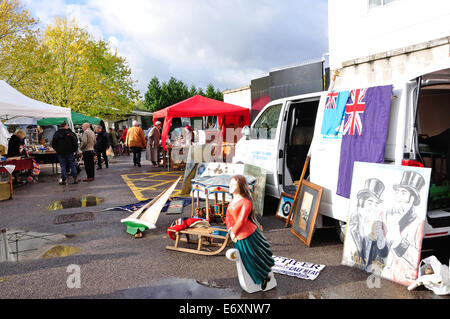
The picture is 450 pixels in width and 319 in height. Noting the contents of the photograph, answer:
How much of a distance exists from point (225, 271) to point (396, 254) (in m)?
1.94

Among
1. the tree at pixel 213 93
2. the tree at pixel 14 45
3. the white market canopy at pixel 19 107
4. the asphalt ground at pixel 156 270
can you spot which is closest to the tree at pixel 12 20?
the tree at pixel 14 45

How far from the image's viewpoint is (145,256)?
467 cm

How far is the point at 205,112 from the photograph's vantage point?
13.0 metres

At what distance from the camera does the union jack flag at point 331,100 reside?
4.79m

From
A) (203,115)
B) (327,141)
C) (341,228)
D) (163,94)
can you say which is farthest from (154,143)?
(163,94)

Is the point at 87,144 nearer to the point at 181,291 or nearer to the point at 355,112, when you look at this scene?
the point at 181,291

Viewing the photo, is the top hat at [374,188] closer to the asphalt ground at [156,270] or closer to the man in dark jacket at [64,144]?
the asphalt ground at [156,270]

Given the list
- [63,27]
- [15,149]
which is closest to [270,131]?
[15,149]

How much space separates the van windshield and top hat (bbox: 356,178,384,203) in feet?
8.32

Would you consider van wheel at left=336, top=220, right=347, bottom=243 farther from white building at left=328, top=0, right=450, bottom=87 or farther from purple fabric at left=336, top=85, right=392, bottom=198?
white building at left=328, top=0, right=450, bottom=87

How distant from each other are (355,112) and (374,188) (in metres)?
1.04

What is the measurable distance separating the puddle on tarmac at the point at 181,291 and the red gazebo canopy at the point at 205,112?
934cm

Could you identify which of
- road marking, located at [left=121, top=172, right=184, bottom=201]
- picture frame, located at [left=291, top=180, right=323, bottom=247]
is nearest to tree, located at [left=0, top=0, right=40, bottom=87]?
road marking, located at [left=121, top=172, right=184, bottom=201]
